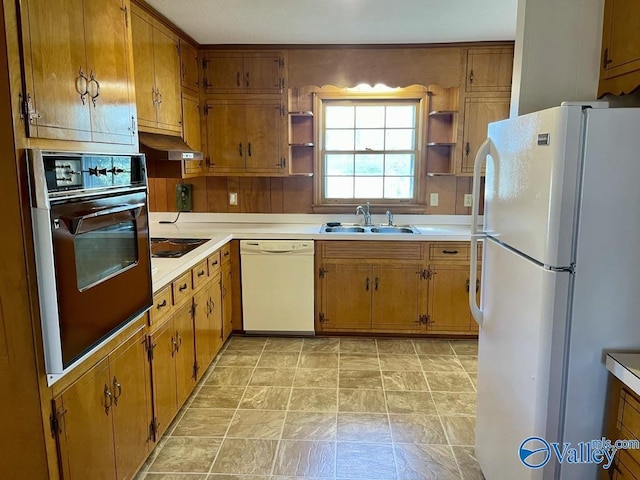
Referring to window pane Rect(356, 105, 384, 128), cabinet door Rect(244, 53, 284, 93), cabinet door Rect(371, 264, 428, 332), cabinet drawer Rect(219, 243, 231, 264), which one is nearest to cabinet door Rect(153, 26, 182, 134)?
cabinet door Rect(244, 53, 284, 93)

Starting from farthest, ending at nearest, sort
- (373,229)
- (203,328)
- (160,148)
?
1. (373,229)
2. (203,328)
3. (160,148)

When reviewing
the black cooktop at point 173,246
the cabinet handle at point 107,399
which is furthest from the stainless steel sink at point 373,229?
the cabinet handle at point 107,399

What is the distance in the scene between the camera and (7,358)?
1305mm

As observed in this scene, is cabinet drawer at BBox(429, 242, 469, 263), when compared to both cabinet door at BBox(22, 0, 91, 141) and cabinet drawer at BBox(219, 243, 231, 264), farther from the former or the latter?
cabinet door at BBox(22, 0, 91, 141)

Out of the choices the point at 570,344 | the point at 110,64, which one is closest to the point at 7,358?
the point at 110,64

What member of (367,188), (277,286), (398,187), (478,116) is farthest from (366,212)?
(478,116)

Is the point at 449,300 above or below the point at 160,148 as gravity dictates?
below

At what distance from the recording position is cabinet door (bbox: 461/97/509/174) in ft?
11.8

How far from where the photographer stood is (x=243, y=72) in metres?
3.68

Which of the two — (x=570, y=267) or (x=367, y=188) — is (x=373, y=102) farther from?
(x=570, y=267)

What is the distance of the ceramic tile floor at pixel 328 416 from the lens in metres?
2.21

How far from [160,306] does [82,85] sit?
1.09m

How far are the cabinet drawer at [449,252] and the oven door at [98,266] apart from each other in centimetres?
229

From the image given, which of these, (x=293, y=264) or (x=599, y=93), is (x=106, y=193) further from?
(x=293, y=264)
